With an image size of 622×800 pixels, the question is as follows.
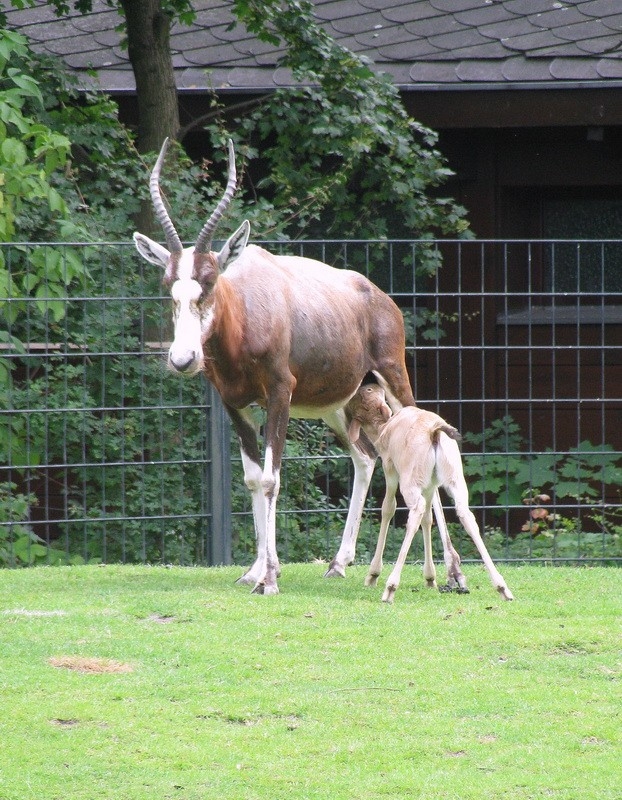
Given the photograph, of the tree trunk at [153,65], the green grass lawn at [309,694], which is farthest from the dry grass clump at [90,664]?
the tree trunk at [153,65]

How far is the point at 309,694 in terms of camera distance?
18.6ft

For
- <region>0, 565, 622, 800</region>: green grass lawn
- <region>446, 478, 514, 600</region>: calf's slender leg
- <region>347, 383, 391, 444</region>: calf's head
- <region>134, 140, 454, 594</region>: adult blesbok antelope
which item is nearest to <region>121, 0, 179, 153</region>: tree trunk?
<region>134, 140, 454, 594</region>: adult blesbok antelope

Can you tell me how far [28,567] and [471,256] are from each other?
5409 mm

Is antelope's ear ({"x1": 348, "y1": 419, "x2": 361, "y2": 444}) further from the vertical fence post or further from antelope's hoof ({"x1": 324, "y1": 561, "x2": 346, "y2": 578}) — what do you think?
the vertical fence post

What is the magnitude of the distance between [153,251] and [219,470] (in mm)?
2088

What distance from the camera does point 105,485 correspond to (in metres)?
10.1

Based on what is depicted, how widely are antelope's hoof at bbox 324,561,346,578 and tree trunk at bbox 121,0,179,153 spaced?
15.7ft

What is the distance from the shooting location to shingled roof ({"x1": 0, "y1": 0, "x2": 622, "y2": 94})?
12094 millimetres

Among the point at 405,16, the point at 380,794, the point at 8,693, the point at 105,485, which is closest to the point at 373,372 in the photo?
the point at 105,485

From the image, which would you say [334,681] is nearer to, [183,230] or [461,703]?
[461,703]

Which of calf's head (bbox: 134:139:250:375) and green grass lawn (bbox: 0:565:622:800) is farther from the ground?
calf's head (bbox: 134:139:250:375)

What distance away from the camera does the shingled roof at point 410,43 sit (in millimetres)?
12094

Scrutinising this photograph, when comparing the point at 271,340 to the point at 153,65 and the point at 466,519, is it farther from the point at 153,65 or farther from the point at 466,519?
the point at 153,65

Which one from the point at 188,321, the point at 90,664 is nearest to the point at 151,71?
the point at 188,321
